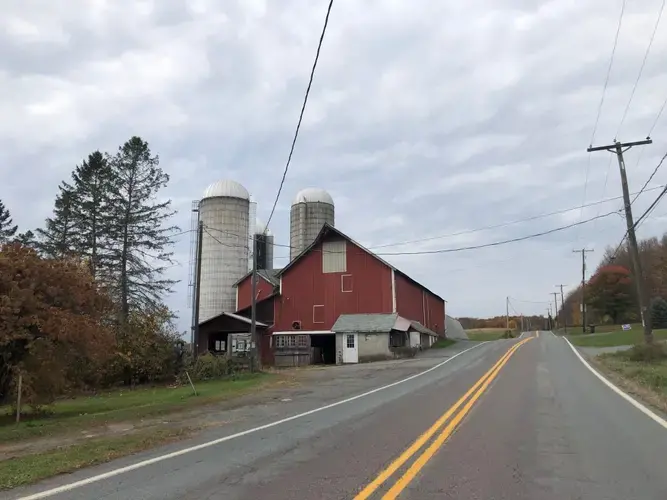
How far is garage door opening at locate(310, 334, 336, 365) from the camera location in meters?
43.6

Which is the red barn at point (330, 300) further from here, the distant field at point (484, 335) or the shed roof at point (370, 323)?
the distant field at point (484, 335)

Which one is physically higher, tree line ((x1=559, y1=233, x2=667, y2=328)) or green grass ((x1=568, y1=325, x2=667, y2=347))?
tree line ((x1=559, y1=233, x2=667, y2=328))

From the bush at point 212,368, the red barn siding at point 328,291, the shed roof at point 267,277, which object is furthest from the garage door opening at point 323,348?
the bush at point 212,368

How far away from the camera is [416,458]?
7.70 metres

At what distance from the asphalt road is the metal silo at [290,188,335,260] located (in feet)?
127

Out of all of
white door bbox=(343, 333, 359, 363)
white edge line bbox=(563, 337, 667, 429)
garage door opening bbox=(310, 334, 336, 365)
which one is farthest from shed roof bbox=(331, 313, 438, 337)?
white edge line bbox=(563, 337, 667, 429)

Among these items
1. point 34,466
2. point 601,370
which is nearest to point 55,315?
point 34,466

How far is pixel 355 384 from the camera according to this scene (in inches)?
822

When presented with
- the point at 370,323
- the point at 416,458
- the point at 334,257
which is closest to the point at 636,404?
the point at 416,458

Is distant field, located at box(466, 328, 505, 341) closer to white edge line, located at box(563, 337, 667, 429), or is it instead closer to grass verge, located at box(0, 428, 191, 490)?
white edge line, located at box(563, 337, 667, 429)

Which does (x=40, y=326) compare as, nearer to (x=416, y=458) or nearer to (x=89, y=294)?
(x=89, y=294)

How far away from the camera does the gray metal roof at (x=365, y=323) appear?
38906mm

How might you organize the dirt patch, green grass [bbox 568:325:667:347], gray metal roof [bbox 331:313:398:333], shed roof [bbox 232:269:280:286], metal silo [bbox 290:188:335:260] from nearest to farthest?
1. the dirt patch
2. gray metal roof [bbox 331:313:398:333]
3. green grass [bbox 568:325:667:347]
4. shed roof [bbox 232:269:280:286]
5. metal silo [bbox 290:188:335:260]

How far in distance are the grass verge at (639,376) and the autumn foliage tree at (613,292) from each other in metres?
63.9
